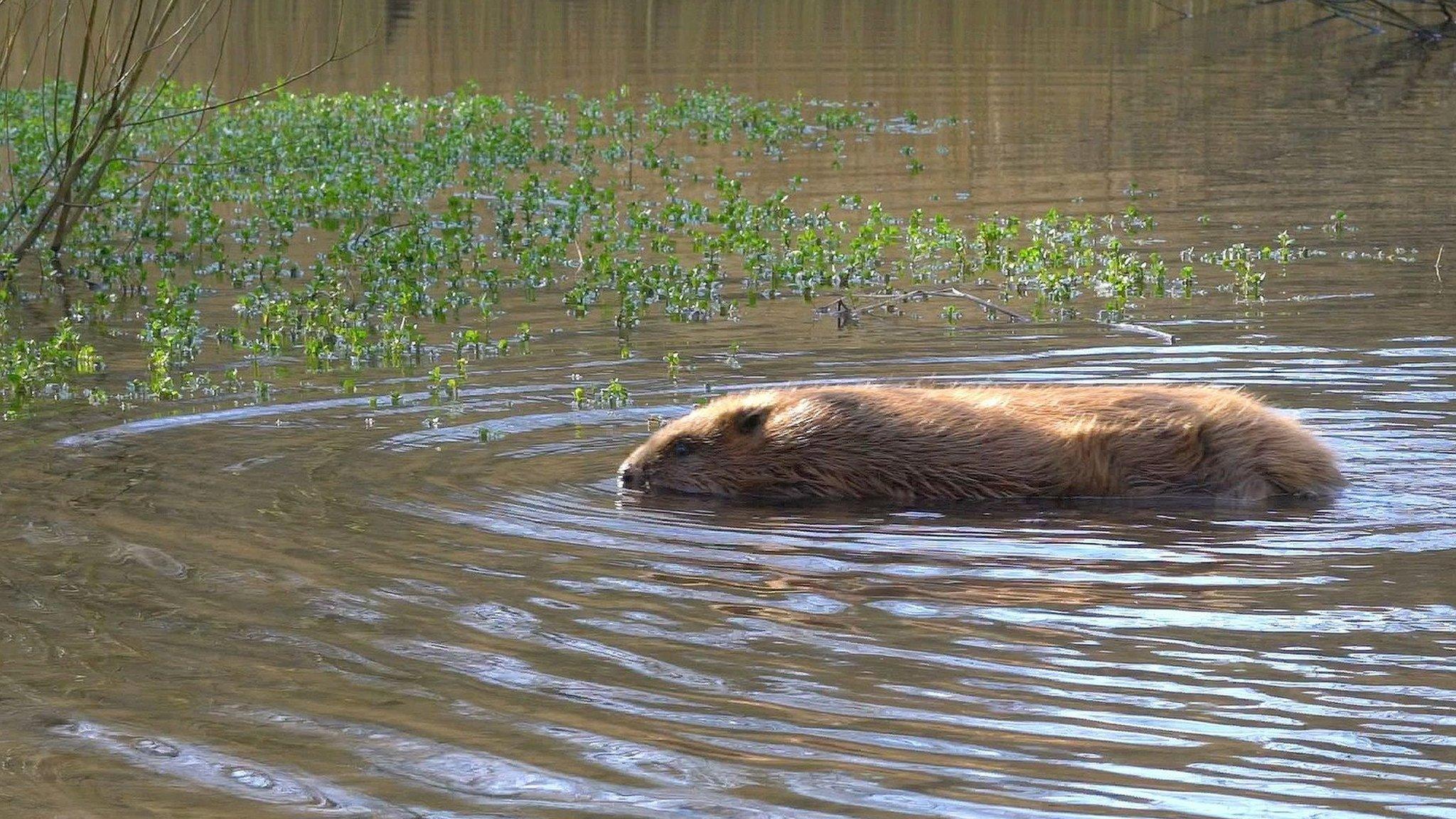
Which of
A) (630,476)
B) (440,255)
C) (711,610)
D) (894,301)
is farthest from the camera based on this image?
(440,255)

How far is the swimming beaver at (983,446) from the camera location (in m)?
8.09

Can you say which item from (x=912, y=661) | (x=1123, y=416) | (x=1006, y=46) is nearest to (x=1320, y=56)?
(x=1006, y=46)

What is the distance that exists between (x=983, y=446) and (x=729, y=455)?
1162mm

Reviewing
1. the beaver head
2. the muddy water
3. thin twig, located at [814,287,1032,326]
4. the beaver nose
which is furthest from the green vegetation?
the beaver nose

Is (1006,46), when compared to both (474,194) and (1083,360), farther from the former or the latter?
(1083,360)

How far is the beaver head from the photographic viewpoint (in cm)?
855

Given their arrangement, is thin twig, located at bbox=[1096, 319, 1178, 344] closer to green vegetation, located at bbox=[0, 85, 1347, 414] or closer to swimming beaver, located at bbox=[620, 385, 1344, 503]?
green vegetation, located at bbox=[0, 85, 1347, 414]

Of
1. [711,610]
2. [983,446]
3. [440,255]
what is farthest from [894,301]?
[711,610]

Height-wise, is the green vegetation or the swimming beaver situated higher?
the green vegetation

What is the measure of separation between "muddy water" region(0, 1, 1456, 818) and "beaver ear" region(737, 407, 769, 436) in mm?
461

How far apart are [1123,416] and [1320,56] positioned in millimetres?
29659

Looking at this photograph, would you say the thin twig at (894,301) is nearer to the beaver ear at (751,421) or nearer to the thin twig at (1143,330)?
the thin twig at (1143,330)

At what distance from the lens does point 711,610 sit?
6.41m

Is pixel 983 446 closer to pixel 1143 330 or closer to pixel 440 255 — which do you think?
pixel 1143 330
